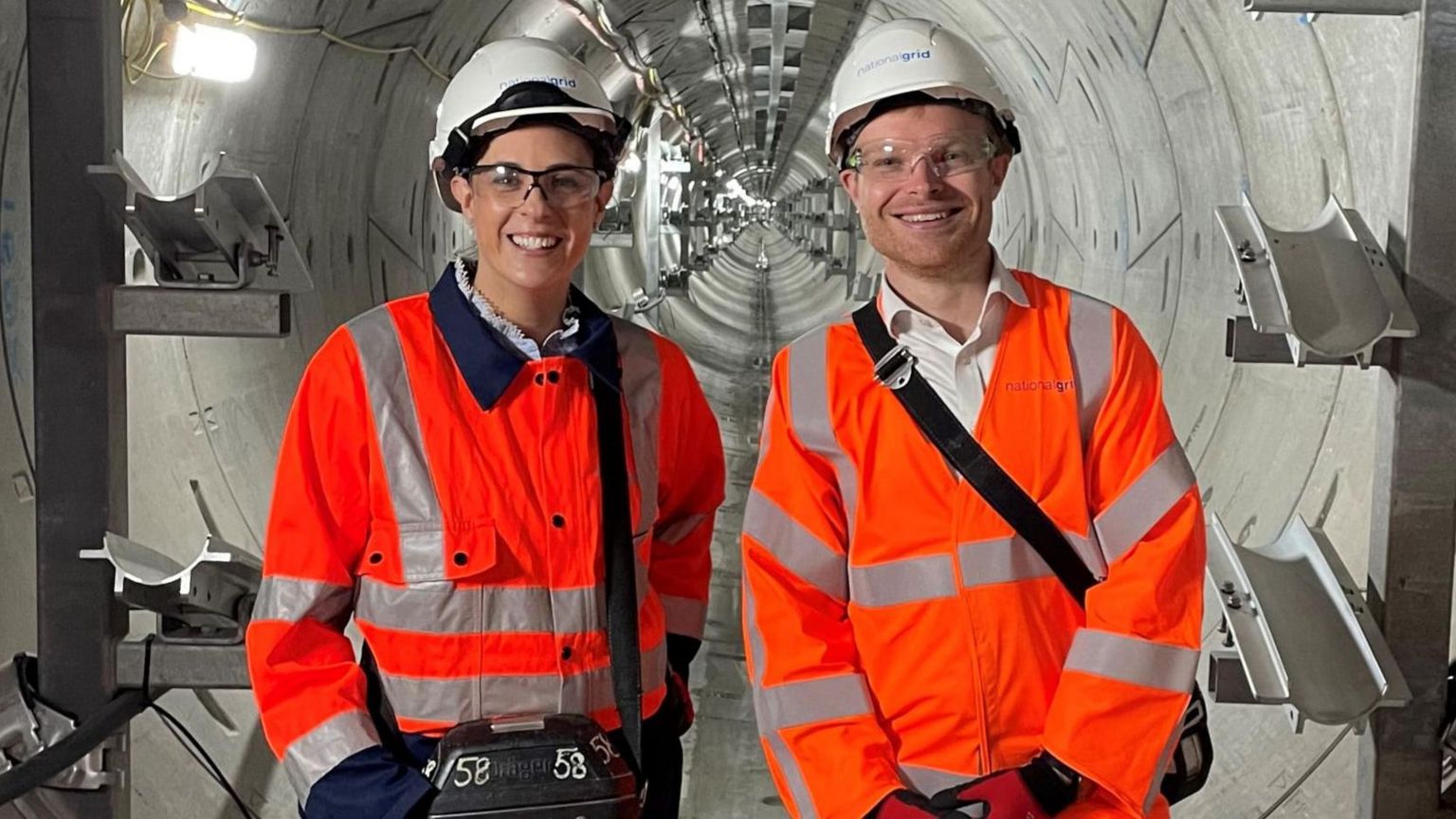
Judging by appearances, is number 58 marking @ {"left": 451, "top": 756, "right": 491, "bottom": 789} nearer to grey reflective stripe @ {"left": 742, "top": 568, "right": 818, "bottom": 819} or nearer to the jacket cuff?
the jacket cuff

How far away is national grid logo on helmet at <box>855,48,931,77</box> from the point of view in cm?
270

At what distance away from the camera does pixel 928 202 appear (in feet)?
8.59

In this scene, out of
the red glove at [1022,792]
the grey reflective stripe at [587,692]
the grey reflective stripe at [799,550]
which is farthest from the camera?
the grey reflective stripe at [587,692]

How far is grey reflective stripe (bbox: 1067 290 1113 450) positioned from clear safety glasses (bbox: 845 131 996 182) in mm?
317

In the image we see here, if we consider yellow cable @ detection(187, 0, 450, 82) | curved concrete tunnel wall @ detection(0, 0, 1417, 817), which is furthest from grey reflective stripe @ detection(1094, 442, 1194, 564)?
yellow cable @ detection(187, 0, 450, 82)

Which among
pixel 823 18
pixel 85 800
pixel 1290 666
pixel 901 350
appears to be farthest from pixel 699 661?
pixel 823 18

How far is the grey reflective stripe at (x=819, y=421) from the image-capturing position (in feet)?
8.61

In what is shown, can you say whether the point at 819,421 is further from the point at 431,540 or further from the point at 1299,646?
the point at 1299,646

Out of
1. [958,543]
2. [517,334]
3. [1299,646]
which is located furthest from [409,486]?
[1299,646]

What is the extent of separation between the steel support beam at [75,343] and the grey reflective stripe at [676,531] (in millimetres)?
1270

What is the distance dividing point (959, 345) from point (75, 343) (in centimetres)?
195

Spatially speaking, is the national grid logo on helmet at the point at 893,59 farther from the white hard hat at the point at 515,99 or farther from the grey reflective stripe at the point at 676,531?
the grey reflective stripe at the point at 676,531

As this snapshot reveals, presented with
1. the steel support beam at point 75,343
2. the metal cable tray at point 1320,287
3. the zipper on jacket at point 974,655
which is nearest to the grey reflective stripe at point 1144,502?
the zipper on jacket at point 974,655

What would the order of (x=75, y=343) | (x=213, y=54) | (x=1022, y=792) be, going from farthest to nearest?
1. (x=213, y=54)
2. (x=75, y=343)
3. (x=1022, y=792)
